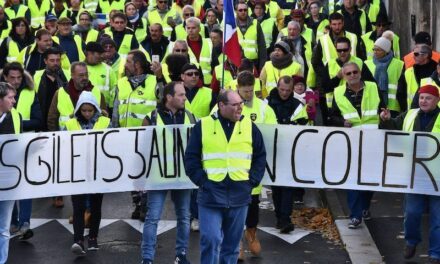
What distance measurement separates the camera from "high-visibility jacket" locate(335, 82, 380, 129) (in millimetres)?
14133

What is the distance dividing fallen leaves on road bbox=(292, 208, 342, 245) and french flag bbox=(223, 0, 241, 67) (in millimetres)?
1942

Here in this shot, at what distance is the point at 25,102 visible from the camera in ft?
47.0

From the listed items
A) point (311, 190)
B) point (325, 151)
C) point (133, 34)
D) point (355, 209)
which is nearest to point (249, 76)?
point (325, 151)

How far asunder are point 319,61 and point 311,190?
189cm

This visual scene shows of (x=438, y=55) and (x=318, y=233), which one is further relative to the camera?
(x=438, y=55)

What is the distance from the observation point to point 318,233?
46.8ft

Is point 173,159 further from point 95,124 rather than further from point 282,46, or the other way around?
point 282,46

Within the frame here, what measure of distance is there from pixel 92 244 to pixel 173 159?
1326mm

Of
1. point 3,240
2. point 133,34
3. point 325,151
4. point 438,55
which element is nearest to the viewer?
point 3,240

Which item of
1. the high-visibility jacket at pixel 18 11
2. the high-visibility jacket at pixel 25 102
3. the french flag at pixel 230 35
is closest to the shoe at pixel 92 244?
the high-visibility jacket at pixel 25 102

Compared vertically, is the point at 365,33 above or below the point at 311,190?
above

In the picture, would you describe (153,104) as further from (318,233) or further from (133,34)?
(133,34)

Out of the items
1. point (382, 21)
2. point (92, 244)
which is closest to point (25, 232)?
point (92, 244)

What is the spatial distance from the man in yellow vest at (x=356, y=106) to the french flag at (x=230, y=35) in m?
1.29
